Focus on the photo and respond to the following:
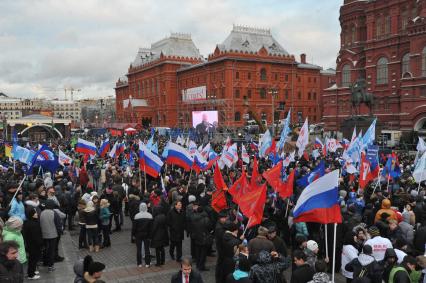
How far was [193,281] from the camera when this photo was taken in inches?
233

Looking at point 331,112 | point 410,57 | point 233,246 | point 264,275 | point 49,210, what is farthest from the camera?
point 331,112

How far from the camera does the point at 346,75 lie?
172 ft

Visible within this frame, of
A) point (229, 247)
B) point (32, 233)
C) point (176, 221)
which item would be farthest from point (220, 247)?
point (32, 233)

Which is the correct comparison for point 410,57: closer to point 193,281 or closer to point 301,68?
point 301,68

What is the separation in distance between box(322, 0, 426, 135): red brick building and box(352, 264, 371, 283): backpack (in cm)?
3924

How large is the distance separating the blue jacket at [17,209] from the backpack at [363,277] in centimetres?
705

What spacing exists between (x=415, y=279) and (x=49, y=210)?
7.22 meters

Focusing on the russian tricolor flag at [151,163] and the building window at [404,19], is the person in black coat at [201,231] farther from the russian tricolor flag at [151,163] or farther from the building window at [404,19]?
the building window at [404,19]

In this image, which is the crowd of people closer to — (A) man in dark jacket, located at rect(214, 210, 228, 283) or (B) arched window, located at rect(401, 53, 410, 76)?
(A) man in dark jacket, located at rect(214, 210, 228, 283)

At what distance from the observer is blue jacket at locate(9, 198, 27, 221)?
9.07m

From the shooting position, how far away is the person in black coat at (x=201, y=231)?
8961 millimetres

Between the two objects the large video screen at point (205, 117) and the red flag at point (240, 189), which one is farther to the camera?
the large video screen at point (205, 117)

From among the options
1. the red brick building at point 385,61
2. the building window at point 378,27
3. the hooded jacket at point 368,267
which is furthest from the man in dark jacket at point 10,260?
the building window at point 378,27

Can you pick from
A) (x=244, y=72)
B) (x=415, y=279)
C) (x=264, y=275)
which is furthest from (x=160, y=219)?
(x=244, y=72)
